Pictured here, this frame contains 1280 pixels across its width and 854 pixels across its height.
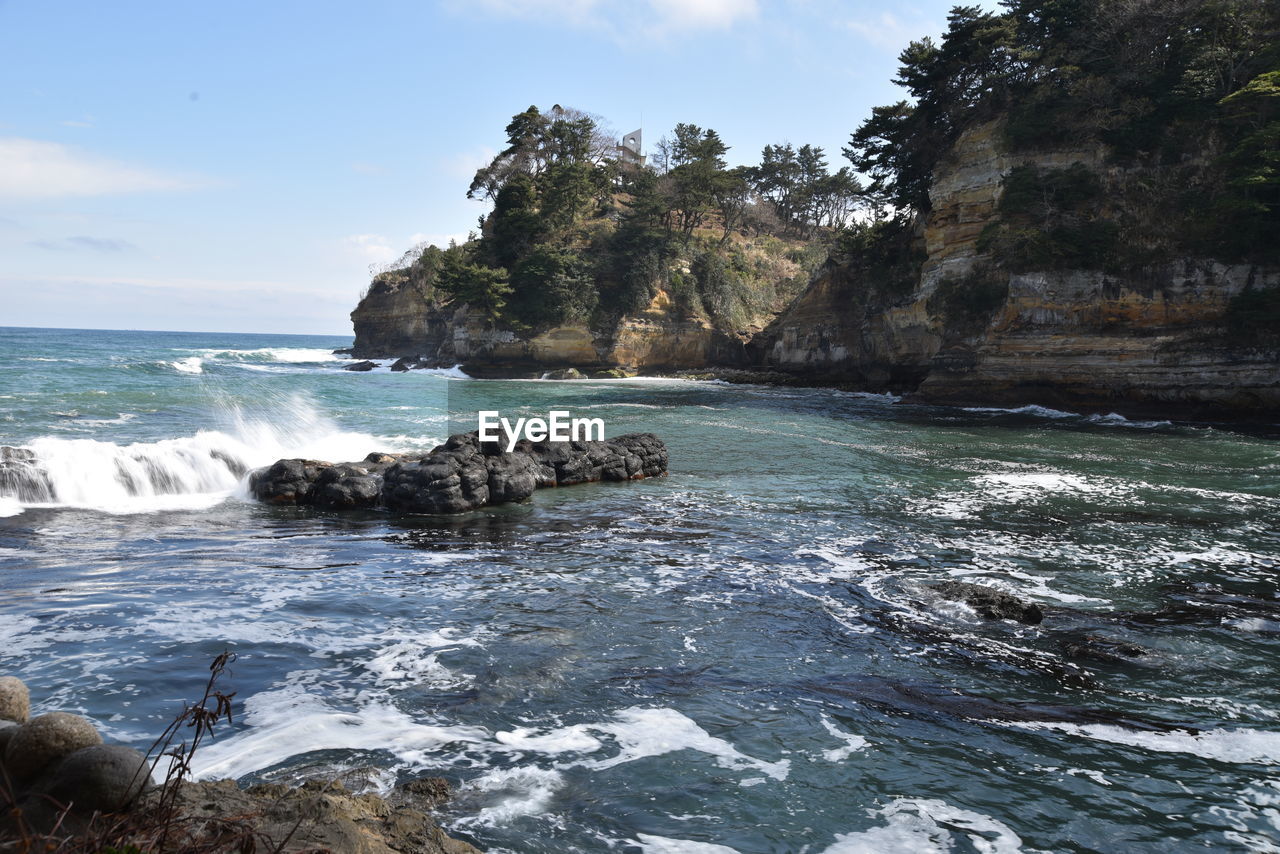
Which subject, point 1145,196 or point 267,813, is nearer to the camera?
point 267,813

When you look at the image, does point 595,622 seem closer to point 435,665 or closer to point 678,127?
point 435,665

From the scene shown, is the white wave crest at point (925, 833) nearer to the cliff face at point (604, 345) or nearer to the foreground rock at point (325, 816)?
the foreground rock at point (325, 816)

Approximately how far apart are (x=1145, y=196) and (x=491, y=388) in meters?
29.7

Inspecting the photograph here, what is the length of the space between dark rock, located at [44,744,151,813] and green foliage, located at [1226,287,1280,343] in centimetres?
3134

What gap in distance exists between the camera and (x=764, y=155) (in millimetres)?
69938

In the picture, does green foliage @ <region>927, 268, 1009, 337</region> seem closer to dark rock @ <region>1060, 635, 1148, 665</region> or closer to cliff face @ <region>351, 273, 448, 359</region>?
dark rock @ <region>1060, 635, 1148, 665</region>

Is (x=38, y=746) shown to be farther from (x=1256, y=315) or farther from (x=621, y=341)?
(x=621, y=341)

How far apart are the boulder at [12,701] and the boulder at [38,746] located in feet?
2.11

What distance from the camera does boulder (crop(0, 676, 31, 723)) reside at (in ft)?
11.5

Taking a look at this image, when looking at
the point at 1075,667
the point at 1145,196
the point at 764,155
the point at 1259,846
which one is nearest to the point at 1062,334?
the point at 1145,196

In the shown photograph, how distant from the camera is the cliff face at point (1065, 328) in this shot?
25172mm

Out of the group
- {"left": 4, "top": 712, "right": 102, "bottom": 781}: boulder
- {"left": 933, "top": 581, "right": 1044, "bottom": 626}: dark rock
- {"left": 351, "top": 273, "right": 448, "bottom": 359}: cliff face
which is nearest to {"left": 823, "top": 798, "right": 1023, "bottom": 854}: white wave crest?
{"left": 933, "top": 581, "right": 1044, "bottom": 626}: dark rock

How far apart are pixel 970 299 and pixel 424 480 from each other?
85.3 ft

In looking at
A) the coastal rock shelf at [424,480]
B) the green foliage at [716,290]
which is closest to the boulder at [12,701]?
the coastal rock shelf at [424,480]
